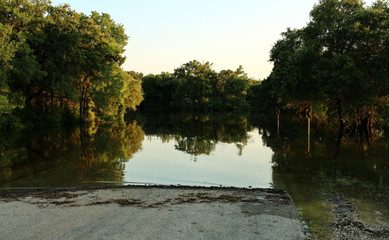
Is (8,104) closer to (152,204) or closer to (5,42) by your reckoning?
(5,42)

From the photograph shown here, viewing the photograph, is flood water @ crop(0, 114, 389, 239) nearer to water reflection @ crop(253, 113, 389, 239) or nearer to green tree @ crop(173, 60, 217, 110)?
water reflection @ crop(253, 113, 389, 239)

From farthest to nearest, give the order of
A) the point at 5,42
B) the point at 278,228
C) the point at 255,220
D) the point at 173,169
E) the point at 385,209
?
1. the point at 5,42
2. the point at 173,169
3. the point at 385,209
4. the point at 255,220
5. the point at 278,228

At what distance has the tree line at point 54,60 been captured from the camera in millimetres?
32781

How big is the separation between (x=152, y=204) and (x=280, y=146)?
18.8 m

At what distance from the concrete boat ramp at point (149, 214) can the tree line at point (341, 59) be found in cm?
1582

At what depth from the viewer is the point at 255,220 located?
849 centimetres

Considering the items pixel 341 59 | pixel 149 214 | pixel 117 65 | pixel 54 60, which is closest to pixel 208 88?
pixel 117 65

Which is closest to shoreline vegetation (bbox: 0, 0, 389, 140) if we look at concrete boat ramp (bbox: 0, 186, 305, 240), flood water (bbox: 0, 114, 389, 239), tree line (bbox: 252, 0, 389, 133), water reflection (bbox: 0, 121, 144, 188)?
tree line (bbox: 252, 0, 389, 133)

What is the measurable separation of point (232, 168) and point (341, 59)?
1277 centimetres

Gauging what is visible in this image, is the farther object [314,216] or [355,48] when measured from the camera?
[355,48]

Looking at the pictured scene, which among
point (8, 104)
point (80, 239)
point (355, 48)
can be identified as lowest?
point (80, 239)

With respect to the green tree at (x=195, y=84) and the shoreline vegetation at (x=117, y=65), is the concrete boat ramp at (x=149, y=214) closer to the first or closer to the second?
the shoreline vegetation at (x=117, y=65)

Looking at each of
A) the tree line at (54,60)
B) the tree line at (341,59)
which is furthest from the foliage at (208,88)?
the tree line at (341,59)

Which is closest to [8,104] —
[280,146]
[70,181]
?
[70,181]
